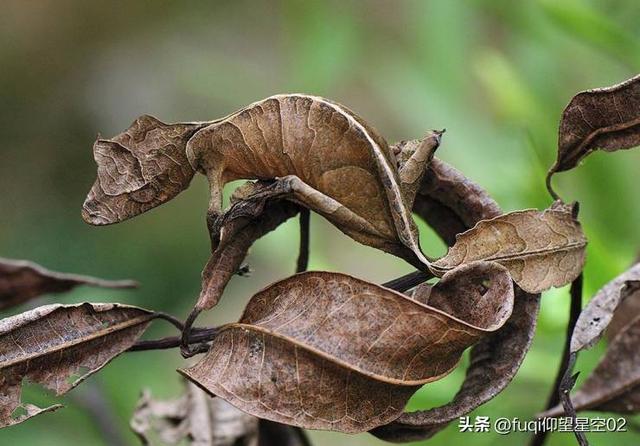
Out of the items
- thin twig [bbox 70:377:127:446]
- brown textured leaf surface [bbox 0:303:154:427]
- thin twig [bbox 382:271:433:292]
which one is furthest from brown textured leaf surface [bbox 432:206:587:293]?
thin twig [bbox 70:377:127:446]

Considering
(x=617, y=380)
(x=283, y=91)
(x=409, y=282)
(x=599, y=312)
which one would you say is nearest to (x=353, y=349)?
(x=409, y=282)

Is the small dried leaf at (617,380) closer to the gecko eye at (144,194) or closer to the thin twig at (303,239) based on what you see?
the thin twig at (303,239)

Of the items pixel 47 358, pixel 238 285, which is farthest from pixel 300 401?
pixel 238 285

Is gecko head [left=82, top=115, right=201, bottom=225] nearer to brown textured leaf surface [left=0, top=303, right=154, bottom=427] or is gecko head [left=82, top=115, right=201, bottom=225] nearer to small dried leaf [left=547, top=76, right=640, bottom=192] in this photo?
brown textured leaf surface [left=0, top=303, right=154, bottom=427]

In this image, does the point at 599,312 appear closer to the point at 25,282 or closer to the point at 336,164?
the point at 336,164

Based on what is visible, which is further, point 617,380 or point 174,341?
point 617,380
